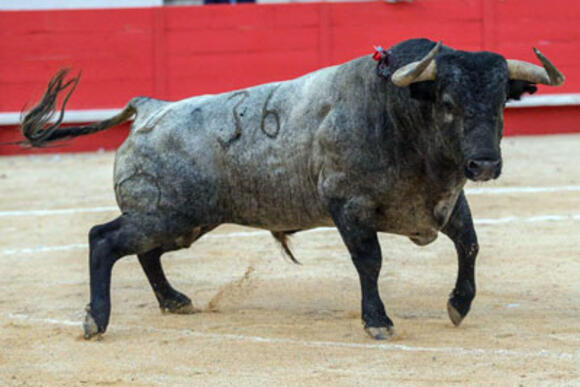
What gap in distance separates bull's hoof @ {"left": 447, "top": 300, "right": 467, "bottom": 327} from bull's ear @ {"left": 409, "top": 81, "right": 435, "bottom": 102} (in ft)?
2.51

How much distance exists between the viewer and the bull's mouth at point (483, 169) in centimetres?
337

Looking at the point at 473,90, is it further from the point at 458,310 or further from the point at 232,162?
the point at 232,162

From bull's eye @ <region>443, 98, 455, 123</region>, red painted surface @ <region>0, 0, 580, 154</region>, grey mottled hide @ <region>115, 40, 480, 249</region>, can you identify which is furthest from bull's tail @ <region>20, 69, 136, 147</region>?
red painted surface @ <region>0, 0, 580, 154</region>

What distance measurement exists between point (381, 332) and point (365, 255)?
0.26 meters

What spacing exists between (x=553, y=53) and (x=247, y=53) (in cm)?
282

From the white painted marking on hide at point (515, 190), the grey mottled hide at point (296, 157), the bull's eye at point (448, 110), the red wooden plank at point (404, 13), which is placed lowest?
the white painted marking on hide at point (515, 190)

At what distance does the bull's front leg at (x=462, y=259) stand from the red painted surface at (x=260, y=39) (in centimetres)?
659

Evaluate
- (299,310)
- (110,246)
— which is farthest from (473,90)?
(110,246)

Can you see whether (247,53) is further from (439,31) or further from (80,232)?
(80,232)

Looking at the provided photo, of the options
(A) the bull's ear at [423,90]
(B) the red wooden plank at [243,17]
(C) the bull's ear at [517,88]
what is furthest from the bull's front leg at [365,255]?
(B) the red wooden plank at [243,17]

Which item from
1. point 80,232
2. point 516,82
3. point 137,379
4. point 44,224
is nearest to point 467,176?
point 516,82

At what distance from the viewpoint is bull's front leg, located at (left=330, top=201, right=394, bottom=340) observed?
12.5 feet

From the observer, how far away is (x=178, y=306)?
14.3ft

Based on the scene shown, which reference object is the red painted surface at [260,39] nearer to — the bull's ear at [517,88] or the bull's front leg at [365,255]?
the bull's front leg at [365,255]
